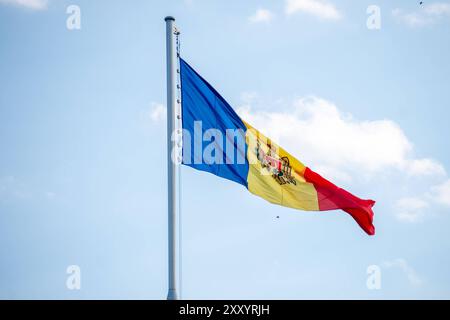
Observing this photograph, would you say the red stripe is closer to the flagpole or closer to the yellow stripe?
the yellow stripe

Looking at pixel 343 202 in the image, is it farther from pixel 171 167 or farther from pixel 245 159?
pixel 171 167

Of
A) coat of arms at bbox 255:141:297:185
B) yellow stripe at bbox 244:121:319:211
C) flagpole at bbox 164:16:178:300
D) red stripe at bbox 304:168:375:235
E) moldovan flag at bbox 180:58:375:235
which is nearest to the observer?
flagpole at bbox 164:16:178:300

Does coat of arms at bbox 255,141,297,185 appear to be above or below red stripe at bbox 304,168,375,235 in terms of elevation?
above

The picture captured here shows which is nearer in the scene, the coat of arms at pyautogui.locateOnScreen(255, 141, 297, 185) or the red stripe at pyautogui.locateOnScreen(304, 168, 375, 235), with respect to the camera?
the coat of arms at pyautogui.locateOnScreen(255, 141, 297, 185)

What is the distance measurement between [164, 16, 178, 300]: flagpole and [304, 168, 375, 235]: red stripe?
5.13m

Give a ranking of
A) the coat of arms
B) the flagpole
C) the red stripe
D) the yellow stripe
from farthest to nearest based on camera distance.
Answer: the red stripe → the coat of arms → the yellow stripe → the flagpole

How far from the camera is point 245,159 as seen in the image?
21219 mm

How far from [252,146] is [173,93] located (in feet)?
11.3

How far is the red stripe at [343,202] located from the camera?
22078mm

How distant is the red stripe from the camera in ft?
72.4

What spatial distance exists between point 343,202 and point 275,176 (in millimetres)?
2200

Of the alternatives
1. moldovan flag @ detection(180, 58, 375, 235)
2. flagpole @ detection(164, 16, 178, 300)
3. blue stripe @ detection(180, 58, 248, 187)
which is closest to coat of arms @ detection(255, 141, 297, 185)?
moldovan flag @ detection(180, 58, 375, 235)

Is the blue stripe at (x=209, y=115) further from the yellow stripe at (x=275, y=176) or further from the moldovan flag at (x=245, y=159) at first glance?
the yellow stripe at (x=275, y=176)
